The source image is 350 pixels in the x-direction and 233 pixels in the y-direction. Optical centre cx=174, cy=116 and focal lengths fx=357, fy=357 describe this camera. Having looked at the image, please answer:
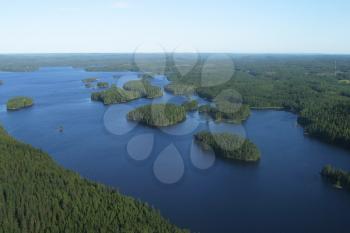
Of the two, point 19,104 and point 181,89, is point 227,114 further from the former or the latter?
point 19,104

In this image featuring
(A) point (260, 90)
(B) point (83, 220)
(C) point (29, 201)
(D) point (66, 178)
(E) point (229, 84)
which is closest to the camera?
(B) point (83, 220)

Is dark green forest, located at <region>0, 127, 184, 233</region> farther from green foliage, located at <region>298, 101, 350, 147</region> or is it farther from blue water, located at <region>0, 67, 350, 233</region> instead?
green foliage, located at <region>298, 101, 350, 147</region>

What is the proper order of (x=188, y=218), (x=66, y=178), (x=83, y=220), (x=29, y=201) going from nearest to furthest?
1. (x=83, y=220)
2. (x=29, y=201)
3. (x=188, y=218)
4. (x=66, y=178)

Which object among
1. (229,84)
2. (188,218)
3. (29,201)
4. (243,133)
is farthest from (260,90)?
(29,201)

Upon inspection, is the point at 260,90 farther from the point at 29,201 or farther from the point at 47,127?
the point at 29,201

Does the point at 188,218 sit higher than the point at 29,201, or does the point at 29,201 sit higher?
the point at 29,201

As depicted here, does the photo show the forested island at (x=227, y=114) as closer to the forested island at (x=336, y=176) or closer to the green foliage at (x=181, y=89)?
the green foliage at (x=181, y=89)
